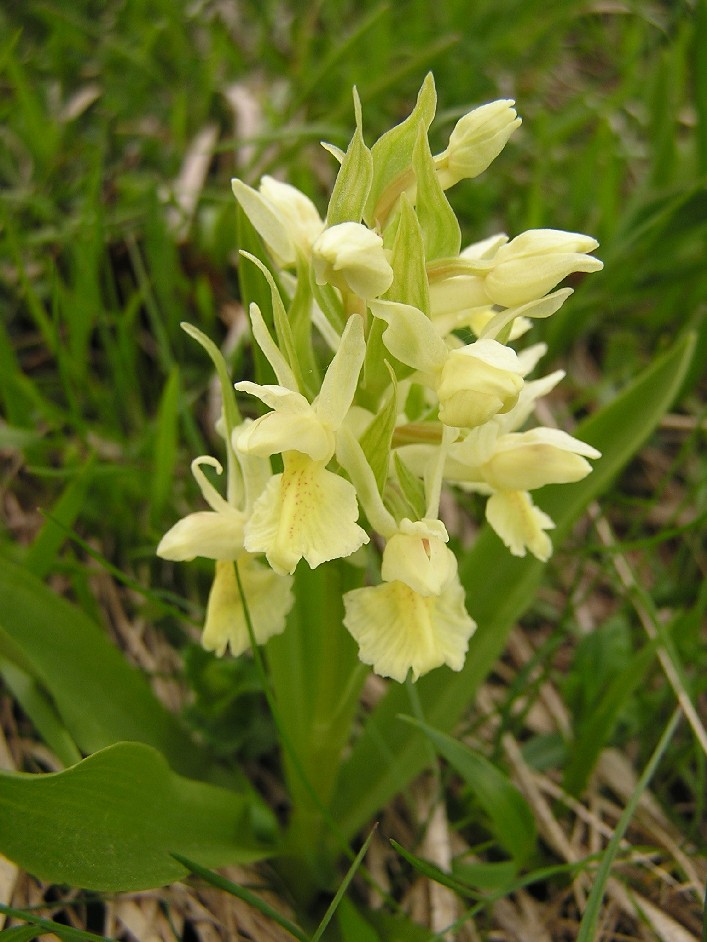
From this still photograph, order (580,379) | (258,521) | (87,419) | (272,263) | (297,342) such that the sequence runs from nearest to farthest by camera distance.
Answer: (258,521) < (297,342) < (272,263) < (87,419) < (580,379)

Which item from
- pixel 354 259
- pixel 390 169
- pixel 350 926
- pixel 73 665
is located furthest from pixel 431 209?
pixel 350 926

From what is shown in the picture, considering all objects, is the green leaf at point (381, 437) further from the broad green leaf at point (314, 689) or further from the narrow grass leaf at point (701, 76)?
the narrow grass leaf at point (701, 76)

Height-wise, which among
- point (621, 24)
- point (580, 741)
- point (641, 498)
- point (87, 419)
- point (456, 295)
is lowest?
point (641, 498)

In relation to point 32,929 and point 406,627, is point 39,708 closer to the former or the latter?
point 32,929

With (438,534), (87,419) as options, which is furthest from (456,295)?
(87,419)

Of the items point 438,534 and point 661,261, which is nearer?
point 438,534

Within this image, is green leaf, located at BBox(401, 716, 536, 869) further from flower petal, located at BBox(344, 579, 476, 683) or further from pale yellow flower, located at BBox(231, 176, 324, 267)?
pale yellow flower, located at BBox(231, 176, 324, 267)

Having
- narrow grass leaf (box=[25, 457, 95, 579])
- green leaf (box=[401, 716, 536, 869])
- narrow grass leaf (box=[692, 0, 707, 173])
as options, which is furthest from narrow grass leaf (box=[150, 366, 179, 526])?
narrow grass leaf (box=[692, 0, 707, 173])

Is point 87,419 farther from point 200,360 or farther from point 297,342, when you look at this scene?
point 297,342
